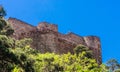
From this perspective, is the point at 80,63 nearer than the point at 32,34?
Yes

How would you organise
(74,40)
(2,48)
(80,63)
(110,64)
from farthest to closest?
(74,40), (110,64), (80,63), (2,48)

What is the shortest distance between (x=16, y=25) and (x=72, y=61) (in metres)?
15.3

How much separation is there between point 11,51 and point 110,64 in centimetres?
2804

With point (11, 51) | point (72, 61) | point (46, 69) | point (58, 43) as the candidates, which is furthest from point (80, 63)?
point (58, 43)

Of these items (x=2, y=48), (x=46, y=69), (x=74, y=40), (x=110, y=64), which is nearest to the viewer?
(x=2, y=48)

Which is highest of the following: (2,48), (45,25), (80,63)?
(45,25)

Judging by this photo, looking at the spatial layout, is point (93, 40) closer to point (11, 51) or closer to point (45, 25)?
point (45, 25)

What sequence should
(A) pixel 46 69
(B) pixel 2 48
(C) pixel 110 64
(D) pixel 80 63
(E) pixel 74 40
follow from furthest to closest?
1. (E) pixel 74 40
2. (C) pixel 110 64
3. (D) pixel 80 63
4. (A) pixel 46 69
5. (B) pixel 2 48

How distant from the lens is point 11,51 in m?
19.4

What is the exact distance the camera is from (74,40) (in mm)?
51719

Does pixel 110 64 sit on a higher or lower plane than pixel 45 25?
lower

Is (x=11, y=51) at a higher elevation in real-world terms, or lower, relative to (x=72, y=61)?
lower

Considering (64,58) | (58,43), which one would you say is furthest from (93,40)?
(64,58)

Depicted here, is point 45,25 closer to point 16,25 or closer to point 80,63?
point 16,25
